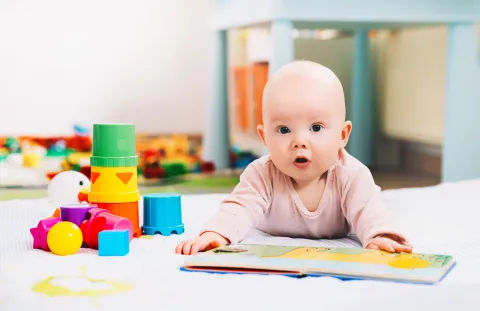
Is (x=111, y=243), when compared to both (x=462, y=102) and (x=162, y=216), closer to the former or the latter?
(x=162, y=216)

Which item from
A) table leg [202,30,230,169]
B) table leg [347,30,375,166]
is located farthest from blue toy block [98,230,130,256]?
table leg [347,30,375,166]

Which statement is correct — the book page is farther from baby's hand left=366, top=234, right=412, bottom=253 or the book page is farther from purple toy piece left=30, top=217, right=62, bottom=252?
purple toy piece left=30, top=217, right=62, bottom=252

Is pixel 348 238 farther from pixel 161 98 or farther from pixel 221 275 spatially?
pixel 161 98

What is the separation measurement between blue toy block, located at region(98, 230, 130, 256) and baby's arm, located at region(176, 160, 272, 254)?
7 centimetres

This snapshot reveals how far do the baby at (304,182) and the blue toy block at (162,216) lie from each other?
0.09 m

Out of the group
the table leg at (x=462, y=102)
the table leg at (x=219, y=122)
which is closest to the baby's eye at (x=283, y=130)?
the table leg at (x=462, y=102)

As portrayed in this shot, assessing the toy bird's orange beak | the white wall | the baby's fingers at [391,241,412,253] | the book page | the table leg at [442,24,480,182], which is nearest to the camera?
the baby's fingers at [391,241,412,253]

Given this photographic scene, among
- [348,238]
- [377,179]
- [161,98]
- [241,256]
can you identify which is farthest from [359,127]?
[241,256]

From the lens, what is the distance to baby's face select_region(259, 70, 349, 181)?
889 millimetres

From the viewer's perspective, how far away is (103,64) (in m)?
2.84

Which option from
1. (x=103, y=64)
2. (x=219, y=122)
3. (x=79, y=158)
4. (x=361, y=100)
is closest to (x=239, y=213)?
(x=79, y=158)

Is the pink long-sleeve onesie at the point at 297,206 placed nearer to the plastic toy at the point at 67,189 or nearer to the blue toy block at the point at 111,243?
the blue toy block at the point at 111,243

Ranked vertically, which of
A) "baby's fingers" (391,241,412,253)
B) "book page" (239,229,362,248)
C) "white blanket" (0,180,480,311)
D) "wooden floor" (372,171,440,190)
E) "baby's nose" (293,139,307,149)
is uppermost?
"baby's nose" (293,139,307,149)

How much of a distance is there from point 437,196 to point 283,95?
1.50ft
